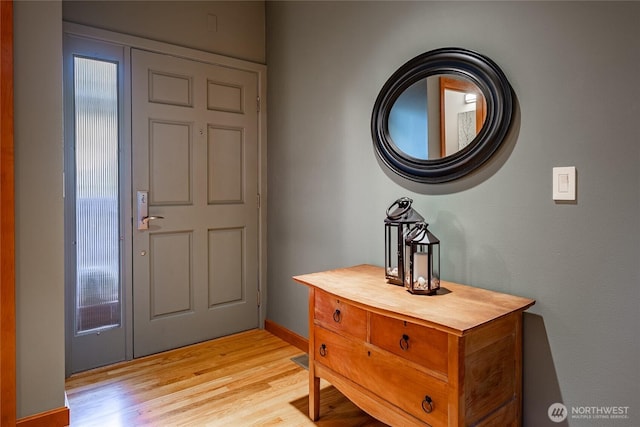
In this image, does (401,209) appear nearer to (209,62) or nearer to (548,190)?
(548,190)

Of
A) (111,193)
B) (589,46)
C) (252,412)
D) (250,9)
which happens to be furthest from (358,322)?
(250,9)

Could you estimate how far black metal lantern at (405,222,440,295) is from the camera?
1.73 m

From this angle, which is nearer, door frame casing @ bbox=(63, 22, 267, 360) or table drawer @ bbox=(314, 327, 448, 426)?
table drawer @ bbox=(314, 327, 448, 426)

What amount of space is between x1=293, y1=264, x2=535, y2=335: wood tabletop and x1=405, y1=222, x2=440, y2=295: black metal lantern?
39 mm

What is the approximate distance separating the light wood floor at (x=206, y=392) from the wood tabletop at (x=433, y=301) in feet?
2.34

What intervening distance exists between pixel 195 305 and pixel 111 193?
0.99 m

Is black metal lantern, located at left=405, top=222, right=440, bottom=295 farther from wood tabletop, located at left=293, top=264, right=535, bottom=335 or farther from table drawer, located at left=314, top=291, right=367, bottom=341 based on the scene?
table drawer, located at left=314, top=291, right=367, bottom=341

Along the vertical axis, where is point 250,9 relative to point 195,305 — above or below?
above

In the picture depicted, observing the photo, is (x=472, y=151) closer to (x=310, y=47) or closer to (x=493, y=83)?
(x=493, y=83)

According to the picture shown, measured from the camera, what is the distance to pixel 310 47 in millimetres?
2859

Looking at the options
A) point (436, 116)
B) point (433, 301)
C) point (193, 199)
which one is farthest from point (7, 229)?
point (436, 116)

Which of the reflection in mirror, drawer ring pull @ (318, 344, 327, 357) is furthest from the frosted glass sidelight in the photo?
the reflection in mirror

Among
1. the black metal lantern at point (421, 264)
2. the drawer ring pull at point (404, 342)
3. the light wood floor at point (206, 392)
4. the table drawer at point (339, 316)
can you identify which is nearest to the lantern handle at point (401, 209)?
the black metal lantern at point (421, 264)

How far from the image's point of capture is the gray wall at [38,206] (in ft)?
6.22
